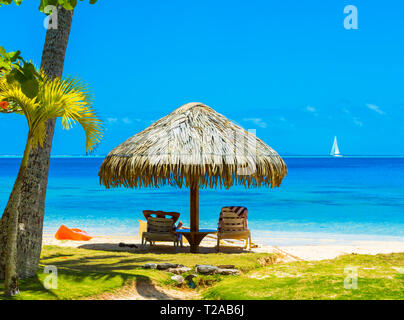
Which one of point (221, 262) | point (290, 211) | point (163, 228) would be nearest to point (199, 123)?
point (163, 228)

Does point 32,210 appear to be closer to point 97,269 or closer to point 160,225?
point 97,269

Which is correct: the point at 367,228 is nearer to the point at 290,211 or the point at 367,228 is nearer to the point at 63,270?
the point at 290,211

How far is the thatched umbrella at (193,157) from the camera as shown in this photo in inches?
320

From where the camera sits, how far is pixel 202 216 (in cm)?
2041

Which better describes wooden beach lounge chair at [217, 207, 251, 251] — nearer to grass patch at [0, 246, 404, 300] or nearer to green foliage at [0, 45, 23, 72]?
grass patch at [0, 246, 404, 300]

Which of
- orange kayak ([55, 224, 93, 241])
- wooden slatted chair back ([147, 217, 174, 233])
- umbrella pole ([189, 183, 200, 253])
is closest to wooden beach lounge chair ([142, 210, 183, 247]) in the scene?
wooden slatted chair back ([147, 217, 174, 233])

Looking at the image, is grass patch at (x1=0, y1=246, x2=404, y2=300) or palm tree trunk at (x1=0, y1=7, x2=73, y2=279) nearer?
grass patch at (x1=0, y1=246, x2=404, y2=300)

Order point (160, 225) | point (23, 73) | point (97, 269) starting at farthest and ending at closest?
point (160, 225) → point (97, 269) → point (23, 73)

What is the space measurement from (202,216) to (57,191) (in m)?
17.3

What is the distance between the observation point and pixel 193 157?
8125 mm

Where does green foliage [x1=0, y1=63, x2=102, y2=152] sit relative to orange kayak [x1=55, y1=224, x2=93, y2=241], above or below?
above

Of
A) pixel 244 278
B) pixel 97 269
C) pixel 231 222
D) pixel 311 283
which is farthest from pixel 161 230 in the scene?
pixel 311 283

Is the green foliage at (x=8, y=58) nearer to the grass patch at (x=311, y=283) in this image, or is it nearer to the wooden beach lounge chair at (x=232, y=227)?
the grass patch at (x=311, y=283)

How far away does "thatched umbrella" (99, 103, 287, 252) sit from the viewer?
320 inches
